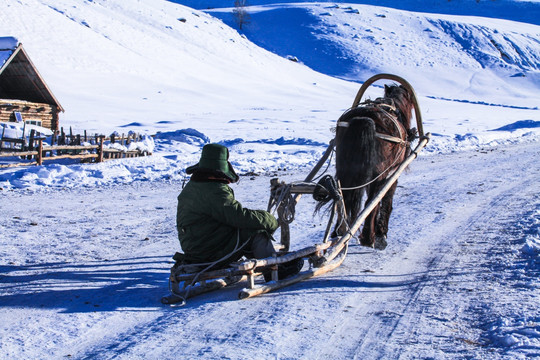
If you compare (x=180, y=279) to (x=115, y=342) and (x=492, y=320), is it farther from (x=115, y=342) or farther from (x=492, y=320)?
(x=492, y=320)

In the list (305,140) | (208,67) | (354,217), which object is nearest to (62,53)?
(208,67)

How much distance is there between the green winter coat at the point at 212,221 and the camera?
481 centimetres

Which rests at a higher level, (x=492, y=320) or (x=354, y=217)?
(x=354, y=217)

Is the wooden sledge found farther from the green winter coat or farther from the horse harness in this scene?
the horse harness

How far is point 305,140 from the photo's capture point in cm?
2503

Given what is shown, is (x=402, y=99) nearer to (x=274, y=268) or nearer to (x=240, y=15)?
(x=274, y=268)

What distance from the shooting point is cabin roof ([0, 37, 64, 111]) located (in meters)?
20.3

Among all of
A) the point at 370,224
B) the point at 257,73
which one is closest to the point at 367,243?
the point at 370,224

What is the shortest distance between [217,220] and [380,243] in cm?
254

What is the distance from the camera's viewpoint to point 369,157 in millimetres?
6117

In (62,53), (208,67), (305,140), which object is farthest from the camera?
(208,67)

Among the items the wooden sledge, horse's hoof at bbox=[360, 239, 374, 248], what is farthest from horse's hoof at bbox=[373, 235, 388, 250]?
the wooden sledge

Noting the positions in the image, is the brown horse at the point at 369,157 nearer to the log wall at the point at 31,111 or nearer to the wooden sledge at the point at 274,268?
the wooden sledge at the point at 274,268

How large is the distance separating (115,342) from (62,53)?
176 ft
